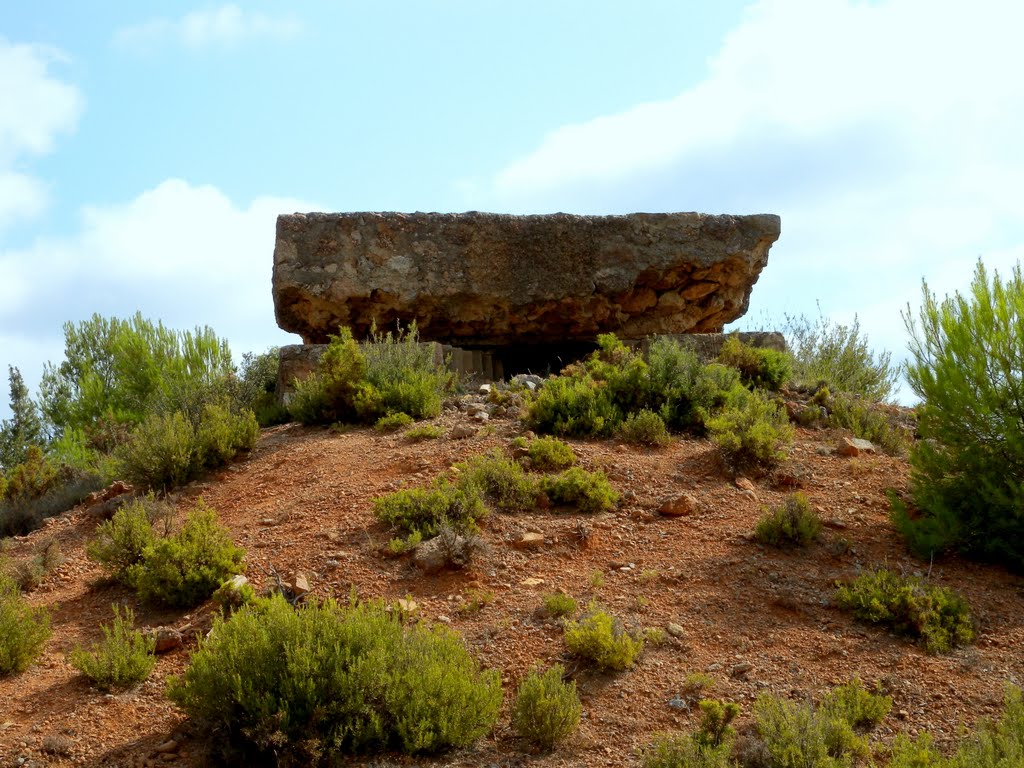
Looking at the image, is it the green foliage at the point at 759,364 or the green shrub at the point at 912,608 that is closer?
the green shrub at the point at 912,608

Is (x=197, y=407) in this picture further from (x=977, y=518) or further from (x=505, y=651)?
(x=977, y=518)

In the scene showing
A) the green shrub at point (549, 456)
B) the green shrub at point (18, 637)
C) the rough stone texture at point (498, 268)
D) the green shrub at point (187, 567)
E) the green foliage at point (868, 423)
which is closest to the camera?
the green shrub at point (18, 637)

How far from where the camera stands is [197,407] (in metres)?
8.83

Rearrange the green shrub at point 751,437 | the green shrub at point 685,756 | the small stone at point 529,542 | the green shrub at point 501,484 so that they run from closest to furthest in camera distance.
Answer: the green shrub at point 685,756 → the small stone at point 529,542 → the green shrub at point 501,484 → the green shrub at point 751,437

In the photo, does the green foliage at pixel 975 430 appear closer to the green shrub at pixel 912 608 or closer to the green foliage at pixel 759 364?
the green shrub at pixel 912 608

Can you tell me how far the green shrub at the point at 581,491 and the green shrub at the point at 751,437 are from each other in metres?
1.03

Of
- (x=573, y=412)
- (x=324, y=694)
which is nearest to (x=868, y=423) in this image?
(x=573, y=412)

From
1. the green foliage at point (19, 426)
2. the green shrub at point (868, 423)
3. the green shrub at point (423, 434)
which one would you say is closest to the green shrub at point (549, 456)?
the green shrub at point (423, 434)

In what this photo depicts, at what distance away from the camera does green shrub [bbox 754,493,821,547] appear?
6047 millimetres

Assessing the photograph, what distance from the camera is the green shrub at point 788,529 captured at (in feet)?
19.8

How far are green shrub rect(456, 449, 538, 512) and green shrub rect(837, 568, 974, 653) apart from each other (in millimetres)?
1933

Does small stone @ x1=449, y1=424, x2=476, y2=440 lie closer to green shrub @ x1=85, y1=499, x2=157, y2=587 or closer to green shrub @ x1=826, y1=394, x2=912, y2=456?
green shrub @ x1=85, y1=499, x2=157, y2=587

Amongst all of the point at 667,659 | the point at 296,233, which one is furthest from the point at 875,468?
the point at 296,233

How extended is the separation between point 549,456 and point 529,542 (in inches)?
43.0
